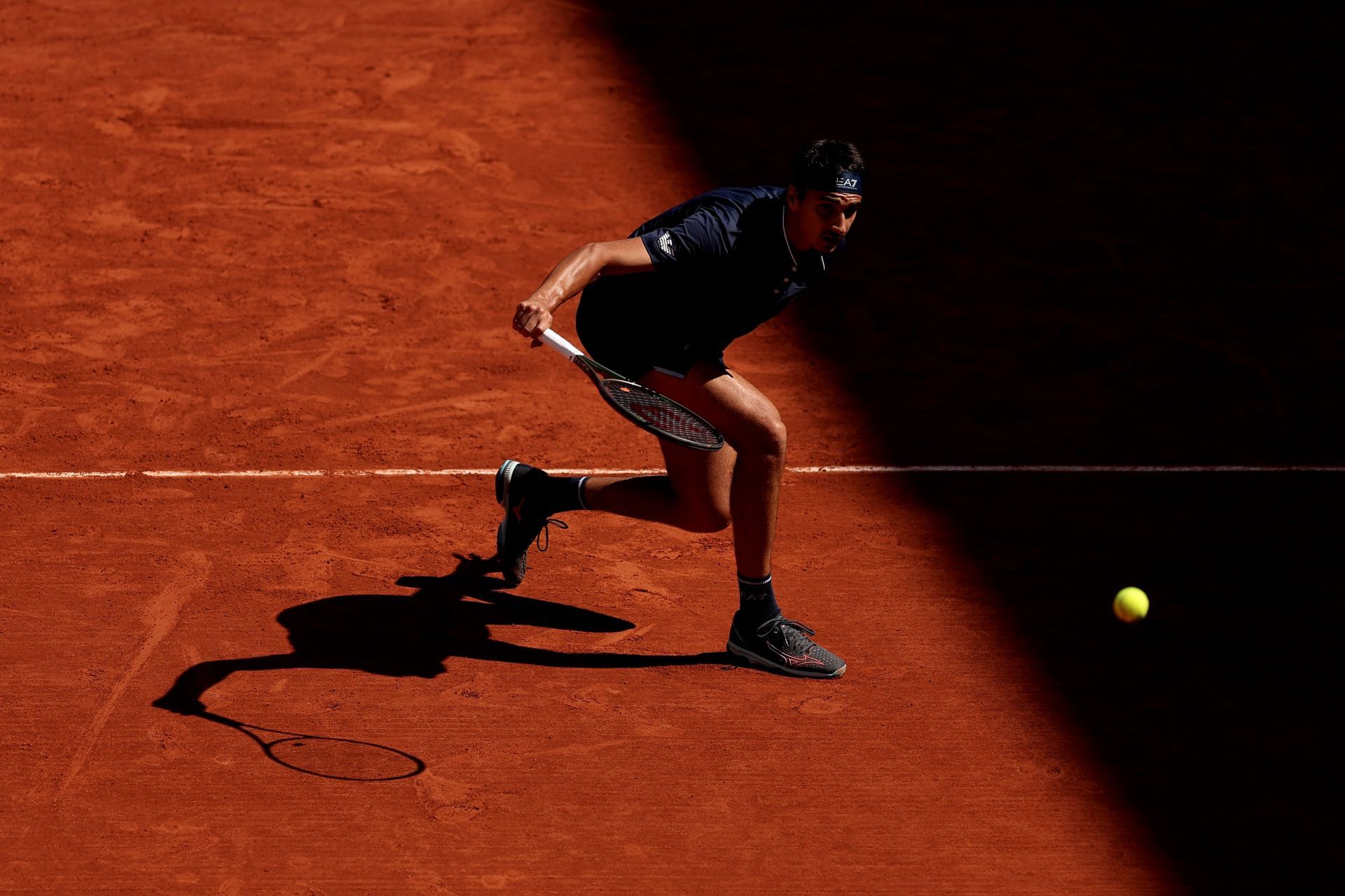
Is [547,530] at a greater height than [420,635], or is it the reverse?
[547,530]

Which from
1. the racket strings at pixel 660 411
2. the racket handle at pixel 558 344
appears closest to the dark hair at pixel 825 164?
the racket strings at pixel 660 411

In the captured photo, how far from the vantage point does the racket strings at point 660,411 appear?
15.3 feet

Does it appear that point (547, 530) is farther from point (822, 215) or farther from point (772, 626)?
point (822, 215)

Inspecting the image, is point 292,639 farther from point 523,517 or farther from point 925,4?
point 925,4

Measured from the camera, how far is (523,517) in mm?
5688

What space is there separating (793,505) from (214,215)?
173 inches

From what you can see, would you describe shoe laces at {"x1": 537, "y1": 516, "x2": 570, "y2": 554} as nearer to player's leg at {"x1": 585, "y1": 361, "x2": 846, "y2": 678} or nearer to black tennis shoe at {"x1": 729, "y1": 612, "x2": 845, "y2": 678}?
player's leg at {"x1": 585, "y1": 361, "x2": 846, "y2": 678}

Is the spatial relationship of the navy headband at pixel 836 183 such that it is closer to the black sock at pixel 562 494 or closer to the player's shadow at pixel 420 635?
the black sock at pixel 562 494

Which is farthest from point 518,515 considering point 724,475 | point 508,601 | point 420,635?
point 724,475

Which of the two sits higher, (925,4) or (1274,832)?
(925,4)

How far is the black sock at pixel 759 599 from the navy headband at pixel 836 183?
133 centimetres

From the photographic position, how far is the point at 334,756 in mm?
4688

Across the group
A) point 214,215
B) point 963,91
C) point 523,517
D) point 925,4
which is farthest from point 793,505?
point 925,4

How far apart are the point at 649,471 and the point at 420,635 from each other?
1.70m
